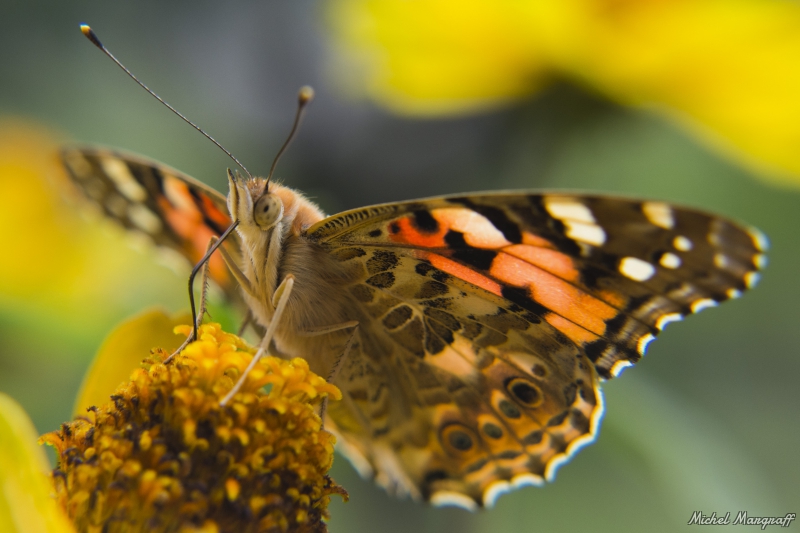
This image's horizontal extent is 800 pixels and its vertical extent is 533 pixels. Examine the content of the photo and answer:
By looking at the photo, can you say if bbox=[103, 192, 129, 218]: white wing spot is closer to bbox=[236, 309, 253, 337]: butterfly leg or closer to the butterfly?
the butterfly

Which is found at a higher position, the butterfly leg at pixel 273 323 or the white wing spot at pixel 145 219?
the butterfly leg at pixel 273 323

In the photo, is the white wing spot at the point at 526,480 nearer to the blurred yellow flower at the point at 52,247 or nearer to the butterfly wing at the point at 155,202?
the butterfly wing at the point at 155,202

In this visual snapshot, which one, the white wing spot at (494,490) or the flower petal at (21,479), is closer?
Answer: the flower petal at (21,479)

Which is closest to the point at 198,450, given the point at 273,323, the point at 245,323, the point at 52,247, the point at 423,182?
the point at 273,323

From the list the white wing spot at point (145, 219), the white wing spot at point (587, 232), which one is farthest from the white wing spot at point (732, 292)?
the white wing spot at point (145, 219)

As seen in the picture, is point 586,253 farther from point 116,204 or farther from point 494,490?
point 116,204

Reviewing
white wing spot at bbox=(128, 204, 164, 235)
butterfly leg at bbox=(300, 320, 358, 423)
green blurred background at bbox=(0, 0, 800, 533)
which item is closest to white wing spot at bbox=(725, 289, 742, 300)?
green blurred background at bbox=(0, 0, 800, 533)
